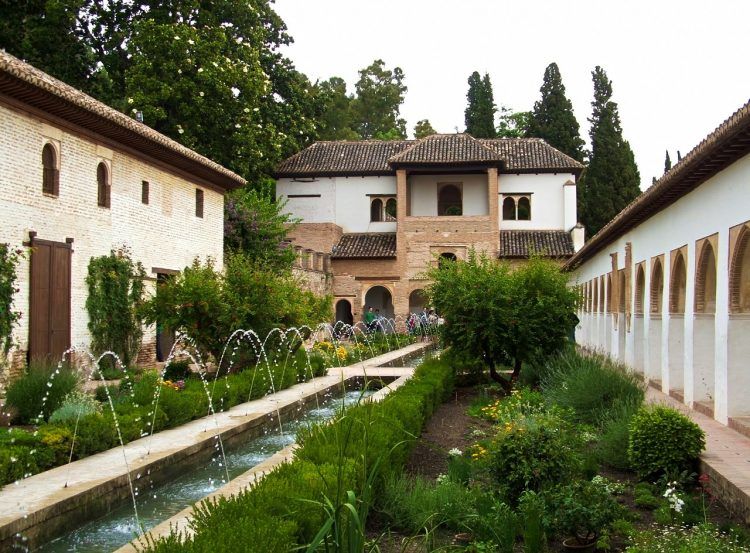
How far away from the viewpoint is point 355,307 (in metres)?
36.4

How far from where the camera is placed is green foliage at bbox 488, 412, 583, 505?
21.7ft

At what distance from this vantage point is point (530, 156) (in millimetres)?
37812

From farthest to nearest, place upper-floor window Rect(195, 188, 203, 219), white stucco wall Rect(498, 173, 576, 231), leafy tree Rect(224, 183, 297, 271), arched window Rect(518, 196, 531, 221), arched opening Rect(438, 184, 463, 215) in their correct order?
1. arched opening Rect(438, 184, 463, 215)
2. arched window Rect(518, 196, 531, 221)
3. white stucco wall Rect(498, 173, 576, 231)
4. leafy tree Rect(224, 183, 297, 271)
5. upper-floor window Rect(195, 188, 203, 219)

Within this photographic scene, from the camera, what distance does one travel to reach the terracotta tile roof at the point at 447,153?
116 ft

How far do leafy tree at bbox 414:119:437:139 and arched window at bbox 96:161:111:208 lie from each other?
1599 inches

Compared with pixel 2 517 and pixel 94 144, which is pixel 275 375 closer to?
pixel 94 144

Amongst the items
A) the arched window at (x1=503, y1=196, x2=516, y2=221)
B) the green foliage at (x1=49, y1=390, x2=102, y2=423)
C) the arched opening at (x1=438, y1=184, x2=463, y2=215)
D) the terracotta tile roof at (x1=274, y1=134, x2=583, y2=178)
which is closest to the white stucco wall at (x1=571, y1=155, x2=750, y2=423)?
the green foliage at (x1=49, y1=390, x2=102, y2=423)

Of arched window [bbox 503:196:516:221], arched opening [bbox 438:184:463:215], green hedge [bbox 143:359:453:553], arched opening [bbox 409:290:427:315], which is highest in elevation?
arched opening [bbox 438:184:463:215]

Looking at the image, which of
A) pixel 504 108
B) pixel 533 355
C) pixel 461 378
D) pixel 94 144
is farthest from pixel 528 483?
pixel 504 108

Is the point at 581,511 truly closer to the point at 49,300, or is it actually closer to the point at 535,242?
the point at 49,300

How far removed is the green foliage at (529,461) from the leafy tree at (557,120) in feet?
128

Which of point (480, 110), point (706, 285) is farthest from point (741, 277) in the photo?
point (480, 110)

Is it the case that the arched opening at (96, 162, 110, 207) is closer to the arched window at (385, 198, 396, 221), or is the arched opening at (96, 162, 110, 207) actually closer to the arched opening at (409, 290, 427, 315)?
the arched opening at (409, 290, 427, 315)

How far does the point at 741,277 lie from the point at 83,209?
11.7 m
